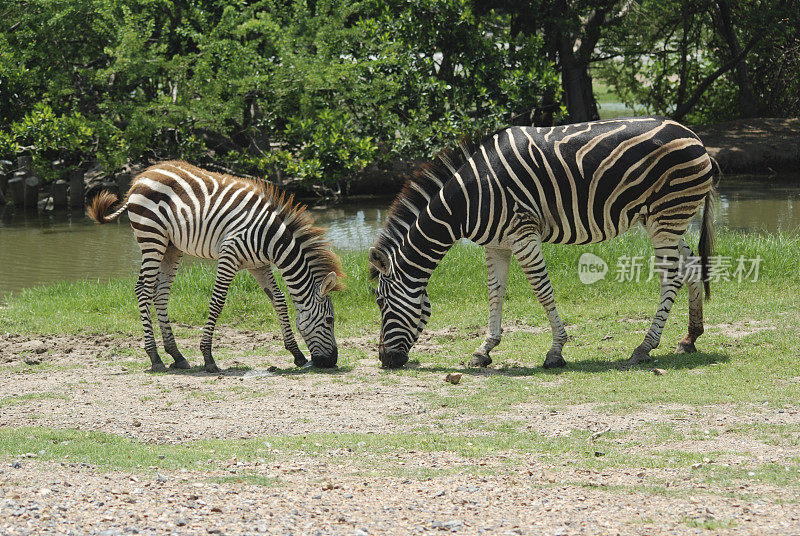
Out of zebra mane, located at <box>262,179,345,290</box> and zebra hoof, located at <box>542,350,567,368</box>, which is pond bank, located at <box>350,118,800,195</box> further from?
zebra hoof, located at <box>542,350,567,368</box>

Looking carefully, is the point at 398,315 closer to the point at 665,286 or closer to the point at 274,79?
the point at 665,286

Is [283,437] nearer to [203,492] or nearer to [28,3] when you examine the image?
[203,492]

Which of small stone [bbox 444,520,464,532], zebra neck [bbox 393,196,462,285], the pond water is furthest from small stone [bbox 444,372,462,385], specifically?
the pond water

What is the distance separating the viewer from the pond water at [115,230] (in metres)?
16.0

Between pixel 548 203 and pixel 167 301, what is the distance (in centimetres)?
437

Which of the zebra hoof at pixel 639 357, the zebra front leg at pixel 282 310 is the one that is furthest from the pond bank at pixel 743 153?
the zebra hoof at pixel 639 357

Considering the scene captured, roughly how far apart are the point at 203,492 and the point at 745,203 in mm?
17837

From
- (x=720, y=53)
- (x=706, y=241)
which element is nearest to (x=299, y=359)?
(x=706, y=241)

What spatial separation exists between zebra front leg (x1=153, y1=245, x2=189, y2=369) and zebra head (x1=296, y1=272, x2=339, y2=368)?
140 centimetres

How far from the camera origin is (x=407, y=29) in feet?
66.0

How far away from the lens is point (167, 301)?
9852mm

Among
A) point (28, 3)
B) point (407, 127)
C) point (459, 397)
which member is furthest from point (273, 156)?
point (459, 397)

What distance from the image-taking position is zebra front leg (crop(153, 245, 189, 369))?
31.3ft

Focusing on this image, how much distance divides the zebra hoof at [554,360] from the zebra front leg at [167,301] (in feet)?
12.6
